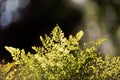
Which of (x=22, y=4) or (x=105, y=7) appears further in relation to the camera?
(x=22, y=4)

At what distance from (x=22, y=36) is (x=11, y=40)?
0.32m

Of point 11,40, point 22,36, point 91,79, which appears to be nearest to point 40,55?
point 91,79

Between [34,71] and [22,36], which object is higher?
[22,36]

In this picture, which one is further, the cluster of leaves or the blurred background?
the cluster of leaves

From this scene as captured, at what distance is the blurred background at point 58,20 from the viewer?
132 cm

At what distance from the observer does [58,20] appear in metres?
2.12

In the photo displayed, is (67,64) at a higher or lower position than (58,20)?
lower

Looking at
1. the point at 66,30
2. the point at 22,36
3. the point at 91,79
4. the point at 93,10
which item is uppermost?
the point at 22,36

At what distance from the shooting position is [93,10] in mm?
1276

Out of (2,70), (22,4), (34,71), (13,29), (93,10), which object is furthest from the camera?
(13,29)

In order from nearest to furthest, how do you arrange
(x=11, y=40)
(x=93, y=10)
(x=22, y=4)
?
(x=93, y=10) < (x=22, y=4) < (x=11, y=40)

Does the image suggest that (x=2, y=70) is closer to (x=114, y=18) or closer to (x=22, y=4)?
(x=22, y=4)

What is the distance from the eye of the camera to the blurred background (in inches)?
51.9

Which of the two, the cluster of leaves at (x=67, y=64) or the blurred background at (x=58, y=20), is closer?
the blurred background at (x=58, y=20)
